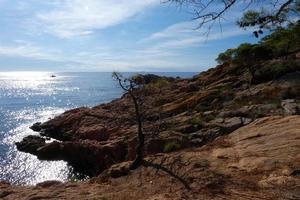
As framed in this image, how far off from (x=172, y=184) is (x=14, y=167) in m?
36.6

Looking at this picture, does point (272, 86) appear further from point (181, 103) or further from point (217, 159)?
point (217, 159)

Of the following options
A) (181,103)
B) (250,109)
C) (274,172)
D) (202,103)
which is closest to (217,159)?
(274,172)

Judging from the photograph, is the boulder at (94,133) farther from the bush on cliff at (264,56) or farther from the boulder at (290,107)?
the boulder at (290,107)

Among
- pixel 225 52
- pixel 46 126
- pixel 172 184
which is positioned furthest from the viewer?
pixel 46 126

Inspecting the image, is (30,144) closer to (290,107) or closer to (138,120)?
(290,107)

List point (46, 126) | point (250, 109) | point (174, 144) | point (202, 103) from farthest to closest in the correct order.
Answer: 1. point (46, 126)
2. point (202, 103)
3. point (250, 109)
4. point (174, 144)

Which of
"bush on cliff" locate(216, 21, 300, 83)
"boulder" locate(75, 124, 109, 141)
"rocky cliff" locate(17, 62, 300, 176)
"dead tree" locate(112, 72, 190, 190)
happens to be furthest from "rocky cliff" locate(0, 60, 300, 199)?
"bush on cliff" locate(216, 21, 300, 83)

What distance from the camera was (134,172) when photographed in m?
16.6

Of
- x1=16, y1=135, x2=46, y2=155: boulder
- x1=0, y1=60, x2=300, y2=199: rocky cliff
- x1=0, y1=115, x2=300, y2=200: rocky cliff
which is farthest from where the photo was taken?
x1=16, y1=135, x2=46, y2=155: boulder

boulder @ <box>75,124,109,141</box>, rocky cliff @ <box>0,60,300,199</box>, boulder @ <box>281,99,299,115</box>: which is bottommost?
boulder @ <box>75,124,109,141</box>

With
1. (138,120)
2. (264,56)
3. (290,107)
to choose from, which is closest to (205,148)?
(138,120)

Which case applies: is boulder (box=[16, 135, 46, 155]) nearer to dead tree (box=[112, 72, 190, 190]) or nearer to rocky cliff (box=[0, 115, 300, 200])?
dead tree (box=[112, 72, 190, 190])

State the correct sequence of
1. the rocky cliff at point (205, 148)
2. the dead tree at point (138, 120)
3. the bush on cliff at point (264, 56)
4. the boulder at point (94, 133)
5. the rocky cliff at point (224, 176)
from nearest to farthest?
1. the rocky cliff at point (224, 176)
2. the rocky cliff at point (205, 148)
3. the dead tree at point (138, 120)
4. the bush on cliff at point (264, 56)
5. the boulder at point (94, 133)

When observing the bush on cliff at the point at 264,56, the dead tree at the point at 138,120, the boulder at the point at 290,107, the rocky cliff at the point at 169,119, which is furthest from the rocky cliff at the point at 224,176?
the bush on cliff at the point at 264,56
